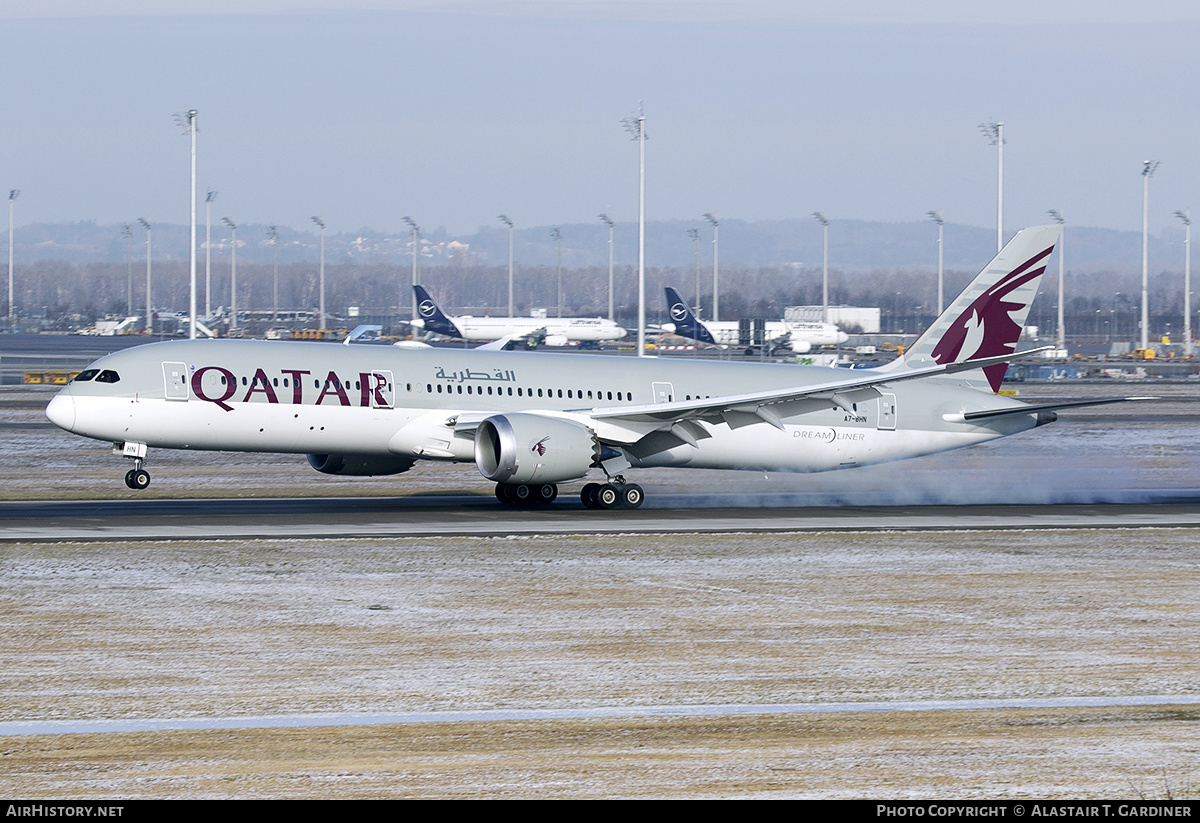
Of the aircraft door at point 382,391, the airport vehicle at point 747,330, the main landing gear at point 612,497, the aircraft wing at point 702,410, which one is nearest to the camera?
the aircraft door at point 382,391

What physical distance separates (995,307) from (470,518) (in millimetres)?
17275

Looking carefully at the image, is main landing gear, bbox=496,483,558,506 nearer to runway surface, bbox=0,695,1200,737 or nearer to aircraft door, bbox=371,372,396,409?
aircraft door, bbox=371,372,396,409

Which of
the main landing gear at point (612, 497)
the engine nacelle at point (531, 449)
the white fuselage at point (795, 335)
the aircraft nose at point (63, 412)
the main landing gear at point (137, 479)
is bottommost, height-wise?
the main landing gear at point (612, 497)

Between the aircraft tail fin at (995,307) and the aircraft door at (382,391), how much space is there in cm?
1504

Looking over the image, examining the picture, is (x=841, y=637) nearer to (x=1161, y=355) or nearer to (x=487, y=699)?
(x=487, y=699)

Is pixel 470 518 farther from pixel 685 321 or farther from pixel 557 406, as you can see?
pixel 685 321

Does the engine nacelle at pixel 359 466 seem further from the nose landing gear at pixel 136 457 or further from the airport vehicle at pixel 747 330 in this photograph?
the airport vehicle at pixel 747 330

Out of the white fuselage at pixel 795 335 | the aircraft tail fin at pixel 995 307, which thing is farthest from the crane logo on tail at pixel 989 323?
the white fuselage at pixel 795 335

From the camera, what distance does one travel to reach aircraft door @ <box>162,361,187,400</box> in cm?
3562

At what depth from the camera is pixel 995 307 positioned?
1678 inches

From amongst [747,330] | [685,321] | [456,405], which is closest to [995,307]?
[456,405]

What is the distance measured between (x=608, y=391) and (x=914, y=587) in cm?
1622

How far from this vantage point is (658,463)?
3866 cm

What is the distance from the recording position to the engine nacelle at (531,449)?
1377 inches
